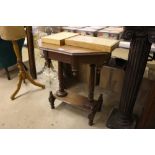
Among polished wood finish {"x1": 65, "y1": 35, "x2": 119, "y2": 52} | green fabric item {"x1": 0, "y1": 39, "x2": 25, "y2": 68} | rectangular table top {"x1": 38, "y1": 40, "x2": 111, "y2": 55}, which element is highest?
polished wood finish {"x1": 65, "y1": 35, "x2": 119, "y2": 52}

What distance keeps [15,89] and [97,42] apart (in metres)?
1.42

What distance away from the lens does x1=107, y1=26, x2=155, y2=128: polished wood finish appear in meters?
1.10

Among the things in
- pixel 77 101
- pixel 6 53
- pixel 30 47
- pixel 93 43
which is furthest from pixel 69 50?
pixel 6 53

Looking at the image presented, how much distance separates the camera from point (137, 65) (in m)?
1.24

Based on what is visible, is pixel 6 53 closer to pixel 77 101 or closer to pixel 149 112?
pixel 77 101

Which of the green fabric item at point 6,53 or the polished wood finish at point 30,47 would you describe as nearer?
the polished wood finish at point 30,47

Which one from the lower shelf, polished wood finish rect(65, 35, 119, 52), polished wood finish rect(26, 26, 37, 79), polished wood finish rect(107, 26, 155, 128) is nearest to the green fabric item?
polished wood finish rect(26, 26, 37, 79)

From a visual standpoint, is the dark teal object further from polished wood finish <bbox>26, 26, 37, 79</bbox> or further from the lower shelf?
the lower shelf

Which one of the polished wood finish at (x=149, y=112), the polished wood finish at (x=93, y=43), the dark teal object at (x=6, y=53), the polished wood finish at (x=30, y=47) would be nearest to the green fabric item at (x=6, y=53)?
the dark teal object at (x=6, y=53)

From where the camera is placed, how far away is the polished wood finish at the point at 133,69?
110 centimetres

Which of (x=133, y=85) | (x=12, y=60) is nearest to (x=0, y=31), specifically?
(x=12, y=60)

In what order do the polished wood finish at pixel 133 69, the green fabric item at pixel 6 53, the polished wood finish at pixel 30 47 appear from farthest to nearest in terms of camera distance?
the green fabric item at pixel 6 53 < the polished wood finish at pixel 30 47 < the polished wood finish at pixel 133 69

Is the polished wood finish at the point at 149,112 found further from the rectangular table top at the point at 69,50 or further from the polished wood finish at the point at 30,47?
the polished wood finish at the point at 30,47

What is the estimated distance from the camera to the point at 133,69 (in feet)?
4.15
